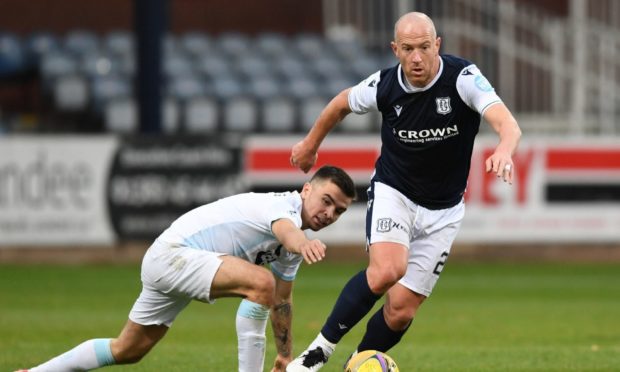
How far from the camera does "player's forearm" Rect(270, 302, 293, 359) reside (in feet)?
27.3

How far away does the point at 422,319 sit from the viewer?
1426cm

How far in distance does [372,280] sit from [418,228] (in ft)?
2.01

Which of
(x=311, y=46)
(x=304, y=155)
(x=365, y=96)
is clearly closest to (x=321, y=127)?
(x=304, y=155)

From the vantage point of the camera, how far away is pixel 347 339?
41.2 feet

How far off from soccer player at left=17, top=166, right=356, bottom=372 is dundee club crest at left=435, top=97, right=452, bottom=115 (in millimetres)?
907

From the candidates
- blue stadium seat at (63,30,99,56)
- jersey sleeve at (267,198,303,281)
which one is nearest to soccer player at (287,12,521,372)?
jersey sleeve at (267,198,303,281)

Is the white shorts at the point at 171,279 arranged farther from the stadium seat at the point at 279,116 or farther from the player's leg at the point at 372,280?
the stadium seat at the point at 279,116

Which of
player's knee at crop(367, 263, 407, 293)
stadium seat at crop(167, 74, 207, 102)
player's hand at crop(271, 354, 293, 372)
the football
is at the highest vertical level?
stadium seat at crop(167, 74, 207, 102)

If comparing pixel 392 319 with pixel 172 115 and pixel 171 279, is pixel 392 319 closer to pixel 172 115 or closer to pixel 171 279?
pixel 171 279

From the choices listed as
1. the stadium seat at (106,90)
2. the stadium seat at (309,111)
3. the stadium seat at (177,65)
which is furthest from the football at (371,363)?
the stadium seat at (177,65)

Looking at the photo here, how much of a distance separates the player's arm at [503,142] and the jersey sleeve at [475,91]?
78mm

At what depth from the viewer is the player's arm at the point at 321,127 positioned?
28.7 ft

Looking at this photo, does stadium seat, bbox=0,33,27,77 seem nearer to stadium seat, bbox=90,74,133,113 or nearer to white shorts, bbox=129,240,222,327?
stadium seat, bbox=90,74,133,113

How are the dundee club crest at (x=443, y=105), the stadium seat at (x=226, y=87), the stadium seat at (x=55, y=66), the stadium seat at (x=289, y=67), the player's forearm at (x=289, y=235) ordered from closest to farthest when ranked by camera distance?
the player's forearm at (x=289, y=235), the dundee club crest at (x=443, y=105), the stadium seat at (x=55, y=66), the stadium seat at (x=226, y=87), the stadium seat at (x=289, y=67)
